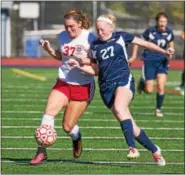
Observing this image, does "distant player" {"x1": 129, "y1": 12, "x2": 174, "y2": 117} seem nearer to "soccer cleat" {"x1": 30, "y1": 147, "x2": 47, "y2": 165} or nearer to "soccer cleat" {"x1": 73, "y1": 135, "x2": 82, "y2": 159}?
"soccer cleat" {"x1": 73, "y1": 135, "x2": 82, "y2": 159}

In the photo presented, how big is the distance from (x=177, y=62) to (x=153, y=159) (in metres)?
26.6

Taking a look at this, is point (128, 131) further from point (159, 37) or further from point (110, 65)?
point (159, 37)

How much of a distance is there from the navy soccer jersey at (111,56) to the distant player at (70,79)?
179mm

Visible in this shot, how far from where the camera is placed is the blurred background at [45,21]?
40.1 meters

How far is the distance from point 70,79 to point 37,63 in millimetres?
26498

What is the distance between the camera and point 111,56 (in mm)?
9461

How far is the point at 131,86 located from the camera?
9531 millimetres

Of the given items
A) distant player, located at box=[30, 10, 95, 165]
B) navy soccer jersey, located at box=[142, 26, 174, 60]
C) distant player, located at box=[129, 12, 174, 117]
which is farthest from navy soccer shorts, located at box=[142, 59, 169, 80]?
distant player, located at box=[30, 10, 95, 165]

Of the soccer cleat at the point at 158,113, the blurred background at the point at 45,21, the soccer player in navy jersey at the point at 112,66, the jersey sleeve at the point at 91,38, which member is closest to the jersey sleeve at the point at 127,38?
the soccer player in navy jersey at the point at 112,66

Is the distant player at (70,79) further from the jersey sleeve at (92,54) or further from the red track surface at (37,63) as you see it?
the red track surface at (37,63)

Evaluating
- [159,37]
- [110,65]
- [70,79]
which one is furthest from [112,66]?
[159,37]

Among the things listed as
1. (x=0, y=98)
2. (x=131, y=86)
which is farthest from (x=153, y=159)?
(x=0, y=98)

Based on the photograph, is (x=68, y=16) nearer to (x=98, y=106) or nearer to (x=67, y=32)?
(x=67, y=32)

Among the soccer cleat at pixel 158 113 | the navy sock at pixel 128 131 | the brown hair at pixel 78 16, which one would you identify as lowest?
the soccer cleat at pixel 158 113
